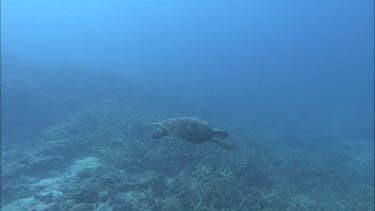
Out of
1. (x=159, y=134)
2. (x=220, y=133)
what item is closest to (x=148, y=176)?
(x=159, y=134)

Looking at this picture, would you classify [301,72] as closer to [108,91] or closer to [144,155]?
[108,91]

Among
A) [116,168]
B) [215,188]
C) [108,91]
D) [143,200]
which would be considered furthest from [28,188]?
[108,91]

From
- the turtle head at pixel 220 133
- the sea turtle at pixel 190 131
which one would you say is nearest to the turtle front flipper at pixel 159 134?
the sea turtle at pixel 190 131

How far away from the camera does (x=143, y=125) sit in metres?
12.4

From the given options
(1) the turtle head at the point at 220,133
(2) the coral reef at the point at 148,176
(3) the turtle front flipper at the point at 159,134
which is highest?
(1) the turtle head at the point at 220,133

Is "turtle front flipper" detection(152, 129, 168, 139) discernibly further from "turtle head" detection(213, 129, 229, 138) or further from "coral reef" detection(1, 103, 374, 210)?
"coral reef" detection(1, 103, 374, 210)

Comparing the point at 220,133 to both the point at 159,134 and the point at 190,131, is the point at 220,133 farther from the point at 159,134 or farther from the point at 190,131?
the point at 159,134

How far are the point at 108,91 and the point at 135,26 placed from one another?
6073 inches

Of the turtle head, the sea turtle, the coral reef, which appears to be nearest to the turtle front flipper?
the sea turtle

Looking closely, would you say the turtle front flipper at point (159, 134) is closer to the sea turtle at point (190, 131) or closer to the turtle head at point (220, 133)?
the sea turtle at point (190, 131)

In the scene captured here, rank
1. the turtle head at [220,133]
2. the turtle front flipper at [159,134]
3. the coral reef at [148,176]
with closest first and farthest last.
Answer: the turtle head at [220,133] < the turtle front flipper at [159,134] < the coral reef at [148,176]

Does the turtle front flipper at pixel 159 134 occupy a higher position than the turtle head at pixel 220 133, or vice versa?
the turtle head at pixel 220 133

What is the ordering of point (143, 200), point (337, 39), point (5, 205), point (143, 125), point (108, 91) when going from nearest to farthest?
1. point (143, 200)
2. point (5, 205)
3. point (143, 125)
4. point (108, 91)
5. point (337, 39)

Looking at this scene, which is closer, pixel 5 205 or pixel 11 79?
pixel 5 205
